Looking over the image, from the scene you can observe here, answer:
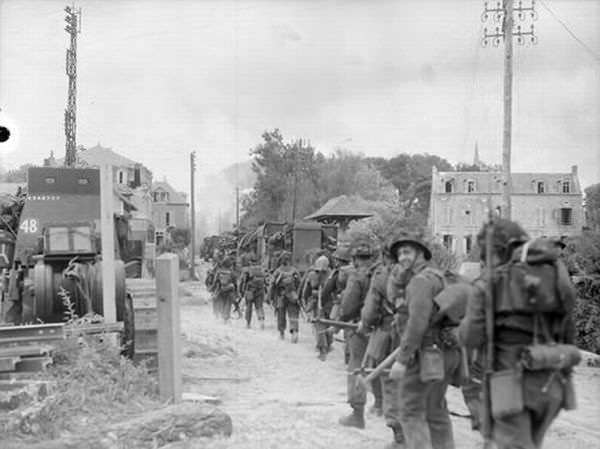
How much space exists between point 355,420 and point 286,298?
8.26m

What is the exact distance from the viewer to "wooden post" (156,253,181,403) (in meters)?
7.81

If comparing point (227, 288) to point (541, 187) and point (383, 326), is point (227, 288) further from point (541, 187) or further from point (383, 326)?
point (541, 187)

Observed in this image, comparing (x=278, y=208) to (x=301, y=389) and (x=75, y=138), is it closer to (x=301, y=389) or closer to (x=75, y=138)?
(x=75, y=138)

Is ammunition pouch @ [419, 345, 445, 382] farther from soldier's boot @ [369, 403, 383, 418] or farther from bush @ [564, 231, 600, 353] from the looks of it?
bush @ [564, 231, 600, 353]

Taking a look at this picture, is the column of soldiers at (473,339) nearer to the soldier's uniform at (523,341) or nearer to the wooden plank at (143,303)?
the soldier's uniform at (523,341)

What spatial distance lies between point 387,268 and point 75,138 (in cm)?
2695

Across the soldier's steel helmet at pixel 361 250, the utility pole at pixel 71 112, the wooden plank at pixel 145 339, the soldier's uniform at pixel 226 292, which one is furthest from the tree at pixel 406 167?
the soldier's steel helmet at pixel 361 250

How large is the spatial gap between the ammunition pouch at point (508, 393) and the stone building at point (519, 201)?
150 feet

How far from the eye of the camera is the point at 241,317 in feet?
69.4

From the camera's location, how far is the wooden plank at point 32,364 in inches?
283

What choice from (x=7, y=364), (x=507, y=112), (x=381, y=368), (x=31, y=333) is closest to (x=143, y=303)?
(x=31, y=333)

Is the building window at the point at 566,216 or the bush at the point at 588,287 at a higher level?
the building window at the point at 566,216

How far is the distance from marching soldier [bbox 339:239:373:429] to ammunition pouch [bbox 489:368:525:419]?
2.86 metres

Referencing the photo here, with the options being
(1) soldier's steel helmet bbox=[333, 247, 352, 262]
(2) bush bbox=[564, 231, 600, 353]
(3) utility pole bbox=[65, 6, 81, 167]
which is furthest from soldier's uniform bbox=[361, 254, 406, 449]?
(3) utility pole bbox=[65, 6, 81, 167]
